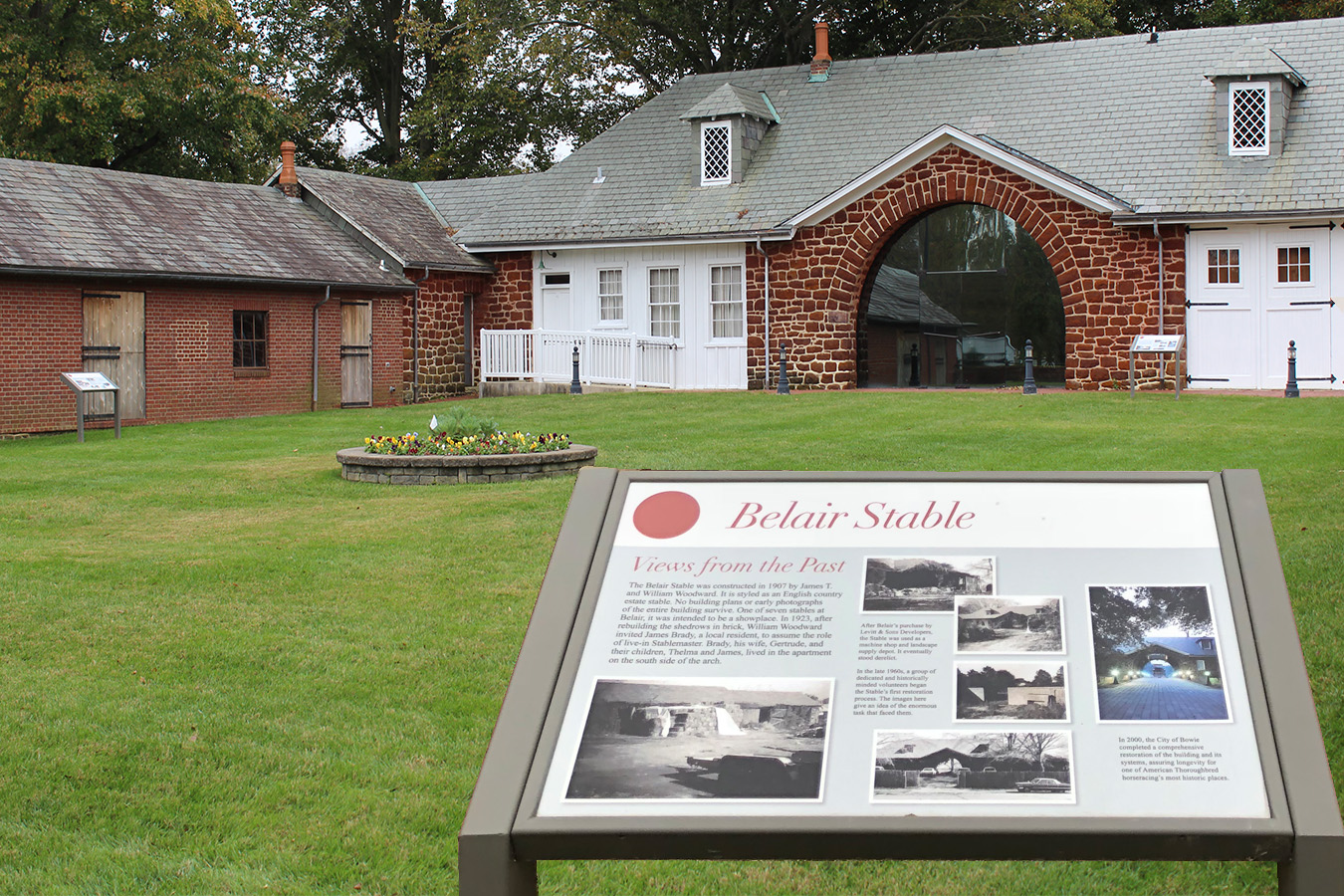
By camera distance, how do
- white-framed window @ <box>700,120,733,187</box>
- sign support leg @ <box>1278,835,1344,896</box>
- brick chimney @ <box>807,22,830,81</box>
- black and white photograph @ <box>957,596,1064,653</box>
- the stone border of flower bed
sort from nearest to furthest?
1. sign support leg @ <box>1278,835,1344,896</box>
2. black and white photograph @ <box>957,596,1064,653</box>
3. the stone border of flower bed
4. white-framed window @ <box>700,120,733,187</box>
5. brick chimney @ <box>807,22,830,81</box>

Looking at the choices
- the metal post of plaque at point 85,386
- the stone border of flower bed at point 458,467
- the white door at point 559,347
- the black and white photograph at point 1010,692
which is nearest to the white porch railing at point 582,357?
the white door at point 559,347

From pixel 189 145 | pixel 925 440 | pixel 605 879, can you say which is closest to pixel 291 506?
pixel 925 440

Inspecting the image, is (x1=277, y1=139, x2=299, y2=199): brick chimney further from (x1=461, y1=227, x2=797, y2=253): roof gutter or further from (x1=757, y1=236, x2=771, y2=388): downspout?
(x1=757, y1=236, x2=771, y2=388): downspout

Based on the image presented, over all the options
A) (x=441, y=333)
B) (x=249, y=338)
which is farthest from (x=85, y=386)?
(x=441, y=333)

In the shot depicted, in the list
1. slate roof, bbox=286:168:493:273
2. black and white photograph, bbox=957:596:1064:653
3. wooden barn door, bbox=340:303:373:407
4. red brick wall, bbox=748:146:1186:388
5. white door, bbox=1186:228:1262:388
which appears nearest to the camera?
black and white photograph, bbox=957:596:1064:653

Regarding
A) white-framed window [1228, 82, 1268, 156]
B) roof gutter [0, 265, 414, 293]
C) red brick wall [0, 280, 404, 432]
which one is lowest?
red brick wall [0, 280, 404, 432]

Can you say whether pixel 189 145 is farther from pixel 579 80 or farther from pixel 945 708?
pixel 945 708

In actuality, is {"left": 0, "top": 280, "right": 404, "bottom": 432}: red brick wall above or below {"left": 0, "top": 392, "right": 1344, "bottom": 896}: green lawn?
above

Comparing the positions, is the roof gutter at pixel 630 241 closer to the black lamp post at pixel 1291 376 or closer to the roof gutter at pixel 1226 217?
the roof gutter at pixel 1226 217

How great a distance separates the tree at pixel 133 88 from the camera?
3075 centimetres

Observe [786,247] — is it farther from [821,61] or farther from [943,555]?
[943,555]

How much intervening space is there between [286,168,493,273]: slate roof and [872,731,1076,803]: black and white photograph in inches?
990

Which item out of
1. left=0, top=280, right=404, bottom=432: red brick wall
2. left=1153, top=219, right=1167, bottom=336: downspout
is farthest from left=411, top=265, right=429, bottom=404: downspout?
left=1153, top=219, right=1167, bottom=336: downspout

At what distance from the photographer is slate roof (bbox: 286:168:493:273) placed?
27812mm
